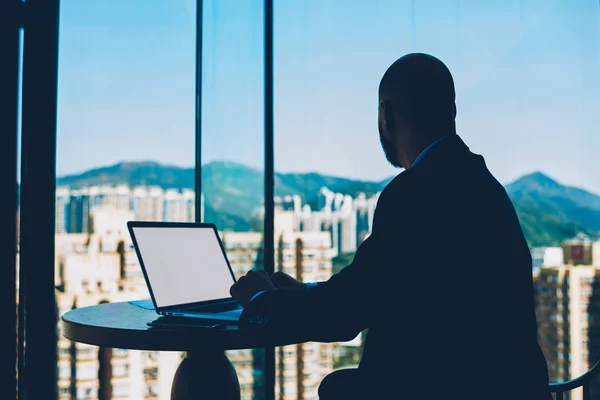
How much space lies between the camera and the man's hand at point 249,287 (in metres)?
1.26

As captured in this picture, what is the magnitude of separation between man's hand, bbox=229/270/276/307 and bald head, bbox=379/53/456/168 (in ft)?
1.41

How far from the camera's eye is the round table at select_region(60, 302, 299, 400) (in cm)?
124

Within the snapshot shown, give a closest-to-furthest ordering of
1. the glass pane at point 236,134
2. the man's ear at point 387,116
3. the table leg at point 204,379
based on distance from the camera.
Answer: the man's ear at point 387,116, the table leg at point 204,379, the glass pane at point 236,134

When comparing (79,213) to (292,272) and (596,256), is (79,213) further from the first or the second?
(596,256)

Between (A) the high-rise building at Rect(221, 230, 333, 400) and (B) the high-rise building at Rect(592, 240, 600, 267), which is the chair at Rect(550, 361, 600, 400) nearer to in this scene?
(A) the high-rise building at Rect(221, 230, 333, 400)

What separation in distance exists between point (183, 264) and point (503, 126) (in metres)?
2.25

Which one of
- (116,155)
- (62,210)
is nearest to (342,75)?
(116,155)

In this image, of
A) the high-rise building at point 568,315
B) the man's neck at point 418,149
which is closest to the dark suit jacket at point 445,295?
the man's neck at point 418,149

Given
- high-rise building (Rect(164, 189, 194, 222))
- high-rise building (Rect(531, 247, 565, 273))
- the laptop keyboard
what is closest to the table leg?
the laptop keyboard


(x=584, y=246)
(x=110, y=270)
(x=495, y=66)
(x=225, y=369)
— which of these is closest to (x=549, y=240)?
(x=584, y=246)

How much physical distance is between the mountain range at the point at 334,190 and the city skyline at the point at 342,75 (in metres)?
0.08

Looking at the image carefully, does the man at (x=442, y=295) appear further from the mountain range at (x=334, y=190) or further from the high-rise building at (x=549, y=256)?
the high-rise building at (x=549, y=256)

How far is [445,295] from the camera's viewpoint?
935 mm

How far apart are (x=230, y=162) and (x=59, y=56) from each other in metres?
1.12
